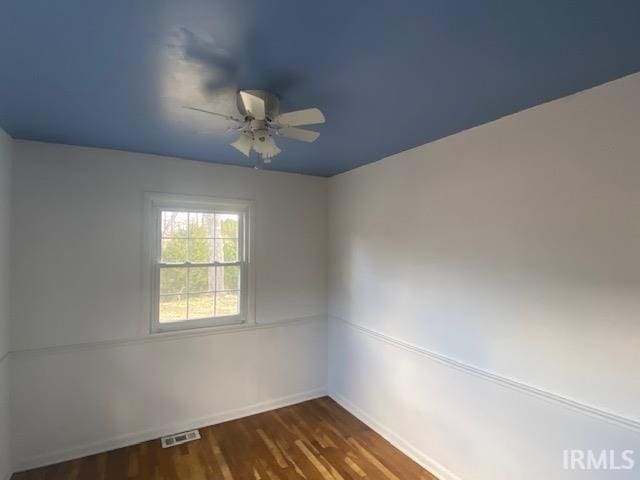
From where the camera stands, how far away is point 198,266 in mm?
3172

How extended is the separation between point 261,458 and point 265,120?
2.54 metres

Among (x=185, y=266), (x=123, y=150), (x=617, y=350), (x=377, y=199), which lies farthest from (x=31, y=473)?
(x=617, y=350)

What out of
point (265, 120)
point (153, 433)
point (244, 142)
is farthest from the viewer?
point (153, 433)

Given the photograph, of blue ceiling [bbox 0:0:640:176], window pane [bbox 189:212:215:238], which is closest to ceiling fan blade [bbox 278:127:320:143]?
blue ceiling [bbox 0:0:640:176]

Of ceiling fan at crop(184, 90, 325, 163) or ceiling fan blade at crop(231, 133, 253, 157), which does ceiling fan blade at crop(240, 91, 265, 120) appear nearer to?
ceiling fan at crop(184, 90, 325, 163)

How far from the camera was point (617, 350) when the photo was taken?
5.16 feet

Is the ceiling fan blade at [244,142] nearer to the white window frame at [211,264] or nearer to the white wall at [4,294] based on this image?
the white window frame at [211,264]

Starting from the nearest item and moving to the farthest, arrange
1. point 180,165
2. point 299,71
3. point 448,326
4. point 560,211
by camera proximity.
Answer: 1. point 299,71
2. point 560,211
3. point 448,326
4. point 180,165

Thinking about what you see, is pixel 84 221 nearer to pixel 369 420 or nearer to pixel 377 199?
pixel 377 199

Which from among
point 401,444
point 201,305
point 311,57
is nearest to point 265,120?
point 311,57

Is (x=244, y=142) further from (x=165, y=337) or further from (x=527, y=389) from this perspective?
(x=527, y=389)

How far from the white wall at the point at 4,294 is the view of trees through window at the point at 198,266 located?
102 cm

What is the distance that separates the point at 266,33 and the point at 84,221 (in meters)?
2.29

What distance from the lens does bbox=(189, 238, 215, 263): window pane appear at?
3158mm
